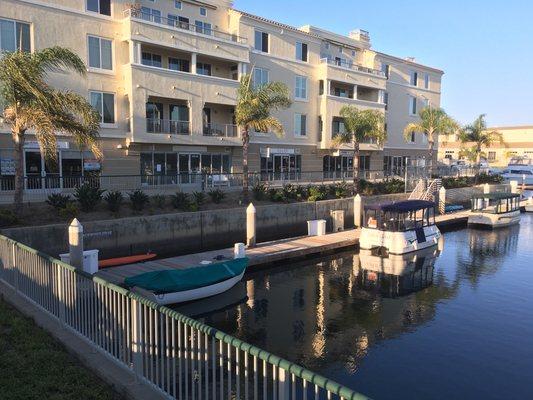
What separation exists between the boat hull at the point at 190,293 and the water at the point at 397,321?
405 millimetres

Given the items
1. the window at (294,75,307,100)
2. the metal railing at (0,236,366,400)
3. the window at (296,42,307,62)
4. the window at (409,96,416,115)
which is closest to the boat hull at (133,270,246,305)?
the metal railing at (0,236,366,400)

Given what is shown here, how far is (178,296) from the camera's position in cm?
1620

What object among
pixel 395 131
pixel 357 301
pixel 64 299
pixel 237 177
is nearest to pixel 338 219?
pixel 237 177

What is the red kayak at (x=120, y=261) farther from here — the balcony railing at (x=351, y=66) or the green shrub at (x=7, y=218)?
the balcony railing at (x=351, y=66)

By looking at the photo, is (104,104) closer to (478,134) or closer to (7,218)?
(7,218)

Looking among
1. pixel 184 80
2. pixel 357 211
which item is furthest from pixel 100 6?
pixel 357 211

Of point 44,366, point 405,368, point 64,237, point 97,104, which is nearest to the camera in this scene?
point 44,366

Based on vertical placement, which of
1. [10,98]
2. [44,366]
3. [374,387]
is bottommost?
[374,387]

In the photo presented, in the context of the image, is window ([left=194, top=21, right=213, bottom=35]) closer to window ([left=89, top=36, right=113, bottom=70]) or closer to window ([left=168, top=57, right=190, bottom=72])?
window ([left=168, top=57, right=190, bottom=72])

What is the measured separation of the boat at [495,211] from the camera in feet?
125

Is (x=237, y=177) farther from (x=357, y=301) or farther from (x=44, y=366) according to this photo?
(x=44, y=366)

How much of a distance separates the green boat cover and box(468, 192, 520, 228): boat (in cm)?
2722

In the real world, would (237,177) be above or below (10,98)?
below

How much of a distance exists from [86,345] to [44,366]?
0.86 m
